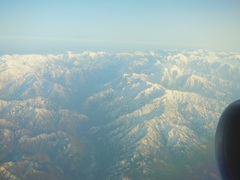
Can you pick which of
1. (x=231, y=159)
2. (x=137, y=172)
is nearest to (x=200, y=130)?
(x=137, y=172)

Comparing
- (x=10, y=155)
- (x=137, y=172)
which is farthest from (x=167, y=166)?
(x=10, y=155)

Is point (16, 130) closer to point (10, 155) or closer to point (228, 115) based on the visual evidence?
point (10, 155)

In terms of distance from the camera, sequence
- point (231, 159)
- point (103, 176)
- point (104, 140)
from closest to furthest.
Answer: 1. point (231, 159)
2. point (103, 176)
3. point (104, 140)

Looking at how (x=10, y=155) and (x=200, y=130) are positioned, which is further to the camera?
(x=200, y=130)

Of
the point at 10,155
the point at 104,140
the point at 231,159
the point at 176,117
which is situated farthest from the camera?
the point at 176,117

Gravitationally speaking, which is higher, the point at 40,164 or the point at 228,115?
the point at 228,115

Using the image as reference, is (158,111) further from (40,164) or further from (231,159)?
(231,159)

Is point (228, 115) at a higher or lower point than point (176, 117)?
higher

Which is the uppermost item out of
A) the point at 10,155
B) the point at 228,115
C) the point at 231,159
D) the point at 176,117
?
the point at 228,115

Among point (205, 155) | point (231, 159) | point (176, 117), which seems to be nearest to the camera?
point (231, 159)
